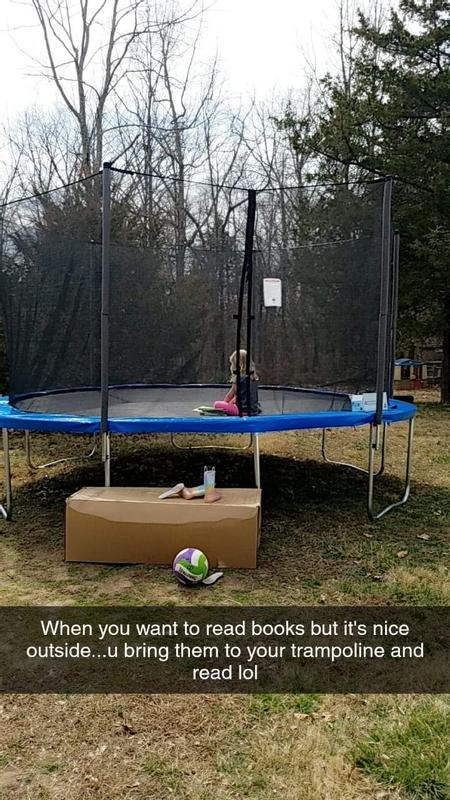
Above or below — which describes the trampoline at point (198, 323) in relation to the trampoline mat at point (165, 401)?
above

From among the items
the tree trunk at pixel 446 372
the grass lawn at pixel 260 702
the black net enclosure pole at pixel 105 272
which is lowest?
the grass lawn at pixel 260 702

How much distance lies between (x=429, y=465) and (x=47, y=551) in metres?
2.78

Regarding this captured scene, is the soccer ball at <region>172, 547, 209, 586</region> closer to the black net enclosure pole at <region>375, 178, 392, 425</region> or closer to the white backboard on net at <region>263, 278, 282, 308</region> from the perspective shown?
the black net enclosure pole at <region>375, 178, 392, 425</region>

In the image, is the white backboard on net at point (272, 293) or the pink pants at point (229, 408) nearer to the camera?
the pink pants at point (229, 408)

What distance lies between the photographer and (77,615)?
192 centimetres

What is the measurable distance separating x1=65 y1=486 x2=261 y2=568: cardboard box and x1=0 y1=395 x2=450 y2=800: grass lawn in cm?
7

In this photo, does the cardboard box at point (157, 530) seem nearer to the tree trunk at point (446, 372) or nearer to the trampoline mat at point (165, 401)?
the trampoline mat at point (165, 401)

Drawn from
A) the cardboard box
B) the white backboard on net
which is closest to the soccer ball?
the cardboard box

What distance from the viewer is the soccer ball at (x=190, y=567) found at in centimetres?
212

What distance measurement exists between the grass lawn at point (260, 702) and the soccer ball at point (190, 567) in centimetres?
5

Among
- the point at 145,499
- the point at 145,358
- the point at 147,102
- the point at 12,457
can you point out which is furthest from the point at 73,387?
the point at 147,102

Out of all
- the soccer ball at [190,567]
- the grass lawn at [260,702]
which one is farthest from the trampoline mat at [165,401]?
the soccer ball at [190,567]

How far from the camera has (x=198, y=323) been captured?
14.1ft

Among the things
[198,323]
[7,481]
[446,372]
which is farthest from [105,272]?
[446,372]
